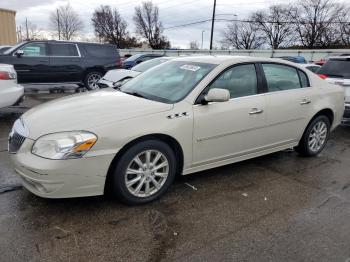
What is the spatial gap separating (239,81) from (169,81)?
0.87 m

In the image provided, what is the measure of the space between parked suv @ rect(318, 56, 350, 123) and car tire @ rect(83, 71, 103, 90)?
7274 mm

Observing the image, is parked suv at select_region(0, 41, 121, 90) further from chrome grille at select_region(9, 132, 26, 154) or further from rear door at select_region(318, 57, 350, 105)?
chrome grille at select_region(9, 132, 26, 154)

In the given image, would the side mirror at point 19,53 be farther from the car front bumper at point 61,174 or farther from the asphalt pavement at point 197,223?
the car front bumper at point 61,174

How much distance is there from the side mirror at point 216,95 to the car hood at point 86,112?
17.1 inches

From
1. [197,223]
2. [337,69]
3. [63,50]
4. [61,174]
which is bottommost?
[197,223]

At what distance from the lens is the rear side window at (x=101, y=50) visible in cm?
1159

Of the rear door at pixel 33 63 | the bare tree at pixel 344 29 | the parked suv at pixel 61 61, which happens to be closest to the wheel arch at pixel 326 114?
the parked suv at pixel 61 61

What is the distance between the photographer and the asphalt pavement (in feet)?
9.01

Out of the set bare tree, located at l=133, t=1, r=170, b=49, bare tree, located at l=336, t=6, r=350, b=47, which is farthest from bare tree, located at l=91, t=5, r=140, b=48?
bare tree, located at l=336, t=6, r=350, b=47

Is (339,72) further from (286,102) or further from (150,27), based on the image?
(150,27)

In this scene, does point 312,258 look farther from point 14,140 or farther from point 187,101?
point 14,140

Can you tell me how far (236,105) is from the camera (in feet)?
13.1

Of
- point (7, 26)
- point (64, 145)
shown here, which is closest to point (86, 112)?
point (64, 145)

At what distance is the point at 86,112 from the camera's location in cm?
336
